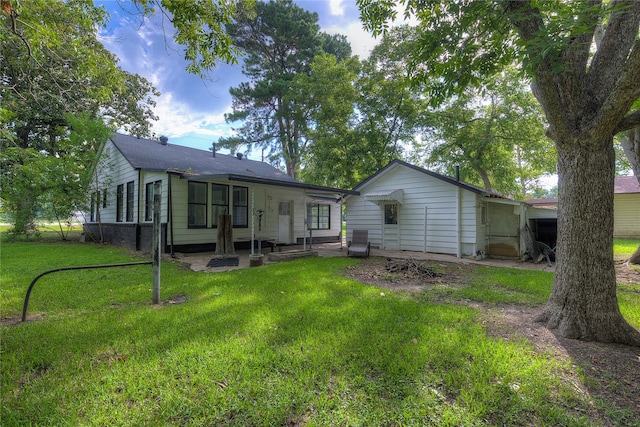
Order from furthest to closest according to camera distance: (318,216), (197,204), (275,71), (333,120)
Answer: (275,71) < (333,120) < (318,216) < (197,204)

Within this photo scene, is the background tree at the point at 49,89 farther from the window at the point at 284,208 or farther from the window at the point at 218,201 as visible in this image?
the window at the point at 284,208

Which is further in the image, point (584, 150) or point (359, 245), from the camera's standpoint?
point (359, 245)

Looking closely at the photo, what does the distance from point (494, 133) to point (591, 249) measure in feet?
51.2

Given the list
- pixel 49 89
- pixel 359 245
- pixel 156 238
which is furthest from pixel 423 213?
pixel 49 89

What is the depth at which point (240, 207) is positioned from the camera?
11.3 meters

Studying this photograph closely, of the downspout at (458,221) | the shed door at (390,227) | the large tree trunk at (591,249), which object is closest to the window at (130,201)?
the shed door at (390,227)

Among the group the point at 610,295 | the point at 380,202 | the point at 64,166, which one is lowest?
the point at 610,295

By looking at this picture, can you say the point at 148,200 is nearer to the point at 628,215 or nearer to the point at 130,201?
the point at 130,201

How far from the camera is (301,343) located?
9.34 ft

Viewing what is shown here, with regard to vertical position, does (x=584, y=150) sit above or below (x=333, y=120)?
below

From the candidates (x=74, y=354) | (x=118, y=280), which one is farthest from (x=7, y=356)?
(x=118, y=280)

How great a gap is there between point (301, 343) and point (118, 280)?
483cm

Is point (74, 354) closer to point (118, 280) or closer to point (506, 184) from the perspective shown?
point (118, 280)

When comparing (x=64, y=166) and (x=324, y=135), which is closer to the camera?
(x=64, y=166)
